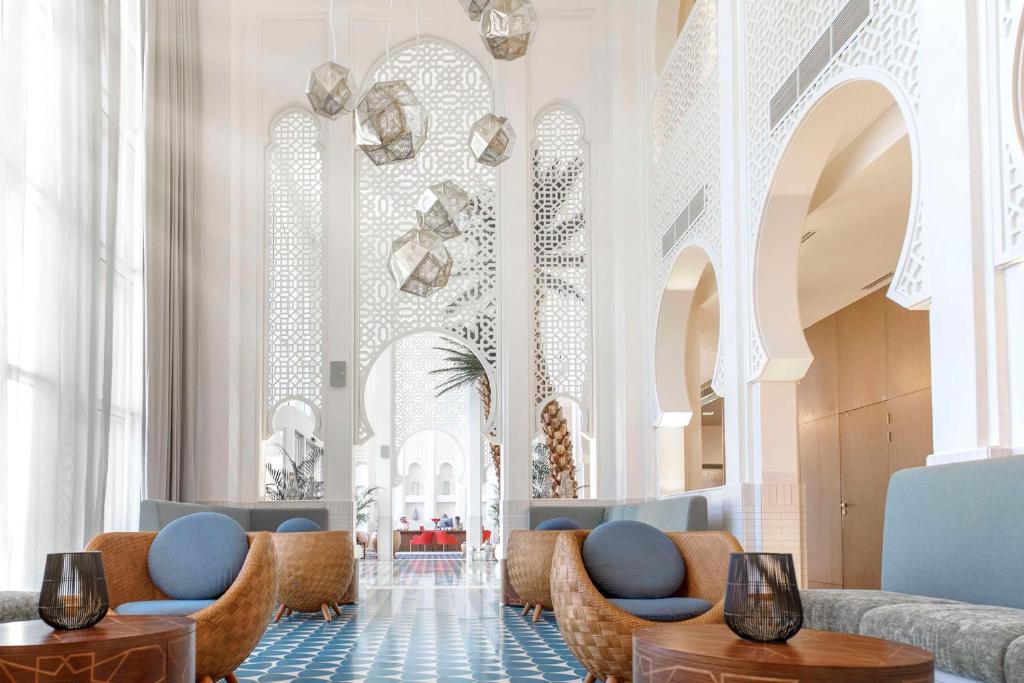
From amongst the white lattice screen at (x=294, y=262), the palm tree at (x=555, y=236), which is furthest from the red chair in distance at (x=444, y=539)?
the white lattice screen at (x=294, y=262)

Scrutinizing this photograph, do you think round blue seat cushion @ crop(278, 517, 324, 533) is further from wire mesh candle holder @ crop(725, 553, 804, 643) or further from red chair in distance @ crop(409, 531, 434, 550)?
red chair in distance @ crop(409, 531, 434, 550)

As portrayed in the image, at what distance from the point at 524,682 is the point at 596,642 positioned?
667 millimetres

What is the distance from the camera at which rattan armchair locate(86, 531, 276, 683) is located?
4.04 m

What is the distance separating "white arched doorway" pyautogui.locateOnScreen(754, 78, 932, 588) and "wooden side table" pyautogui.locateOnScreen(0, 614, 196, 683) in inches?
122

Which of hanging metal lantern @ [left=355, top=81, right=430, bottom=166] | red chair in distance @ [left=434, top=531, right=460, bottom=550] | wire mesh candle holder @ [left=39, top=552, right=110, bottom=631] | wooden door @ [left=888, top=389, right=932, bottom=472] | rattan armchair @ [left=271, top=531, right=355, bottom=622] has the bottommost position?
red chair in distance @ [left=434, top=531, right=460, bottom=550]

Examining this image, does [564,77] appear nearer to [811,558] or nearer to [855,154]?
[855,154]

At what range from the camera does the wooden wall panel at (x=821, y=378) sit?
11.8 meters

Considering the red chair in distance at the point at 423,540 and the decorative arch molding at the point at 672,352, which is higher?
the decorative arch molding at the point at 672,352

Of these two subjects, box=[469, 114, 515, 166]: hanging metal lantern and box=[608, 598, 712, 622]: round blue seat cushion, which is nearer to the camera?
box=[608, 598, 712, 622]: round blue seat cushion

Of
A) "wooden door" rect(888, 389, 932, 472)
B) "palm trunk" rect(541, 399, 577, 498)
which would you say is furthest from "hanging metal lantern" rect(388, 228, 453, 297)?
"wooden door" rect(888, 389, 932, 472)

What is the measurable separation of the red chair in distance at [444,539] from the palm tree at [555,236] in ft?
46.3

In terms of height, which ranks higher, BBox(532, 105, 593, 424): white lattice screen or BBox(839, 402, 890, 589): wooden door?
BBox(532, 105, 593, 424): white lattice screen

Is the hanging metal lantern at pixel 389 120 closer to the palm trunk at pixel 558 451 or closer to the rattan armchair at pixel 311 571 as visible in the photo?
the rattan armchair at pixel 311 571

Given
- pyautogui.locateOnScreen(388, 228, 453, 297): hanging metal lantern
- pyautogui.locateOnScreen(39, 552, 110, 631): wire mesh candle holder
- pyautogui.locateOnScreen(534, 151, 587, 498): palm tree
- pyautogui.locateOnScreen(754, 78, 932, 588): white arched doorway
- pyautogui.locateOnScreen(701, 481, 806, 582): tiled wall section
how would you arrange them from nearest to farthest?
pyautogui.locateOnScreen(39, 552, 110, 631): wire mesh candle holder → pyautogui.locateOnScreen(754, 78, 932, 588): white arched doorway → pyautogui.locateOnScreen(701, 481, 806, 582): tiled wall section → pyautogui.locateOnScreen(388, 228, 453, 297): hanging metal lantern → pyautogui.locateOnScreen(534, 151, 587, 498): palm tree
